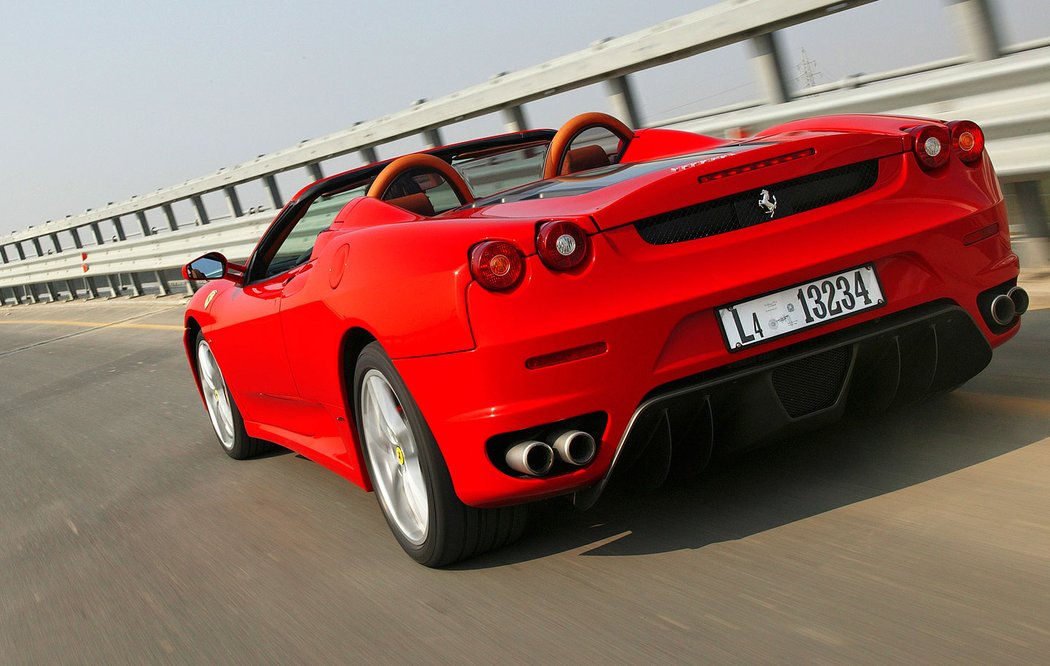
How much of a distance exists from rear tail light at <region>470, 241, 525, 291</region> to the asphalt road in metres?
0.82

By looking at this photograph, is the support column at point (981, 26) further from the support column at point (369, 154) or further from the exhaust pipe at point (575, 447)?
the support column at point (369, 154)

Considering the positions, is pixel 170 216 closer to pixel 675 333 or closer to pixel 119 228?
pixel 119 228

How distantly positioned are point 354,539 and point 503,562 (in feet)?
2.58

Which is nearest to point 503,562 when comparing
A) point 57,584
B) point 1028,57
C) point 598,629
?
point 598,629

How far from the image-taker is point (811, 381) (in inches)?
126

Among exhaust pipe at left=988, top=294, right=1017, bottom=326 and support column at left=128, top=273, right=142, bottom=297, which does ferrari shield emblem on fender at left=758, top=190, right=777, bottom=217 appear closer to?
exhaust pipe at left=988, top=294, right=1017, bottom=326

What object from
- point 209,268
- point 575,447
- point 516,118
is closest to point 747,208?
point 575,447

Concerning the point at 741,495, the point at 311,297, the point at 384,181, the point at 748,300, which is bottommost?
the point at 741,495

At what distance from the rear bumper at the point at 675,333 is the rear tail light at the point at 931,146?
82 millimetres

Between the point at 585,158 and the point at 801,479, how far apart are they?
1.52 m

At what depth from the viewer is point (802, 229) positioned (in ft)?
10.3

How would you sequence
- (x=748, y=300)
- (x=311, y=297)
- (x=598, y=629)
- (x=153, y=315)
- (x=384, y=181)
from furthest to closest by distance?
(x=153, y=315)
(x=384, y=181)
(x=311, y=297)
(x=748, y=300)
(x=598, y=629)

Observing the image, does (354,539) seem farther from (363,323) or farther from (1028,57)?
(1028,57)

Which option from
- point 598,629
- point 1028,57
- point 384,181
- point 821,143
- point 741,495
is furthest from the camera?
point 1028,57
